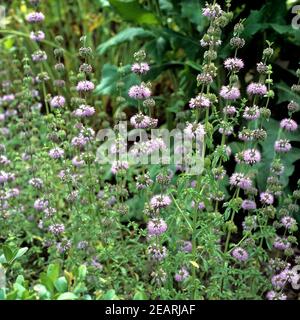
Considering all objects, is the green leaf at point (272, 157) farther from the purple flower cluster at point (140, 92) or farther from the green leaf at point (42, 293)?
the green leaf at point (42, 293)

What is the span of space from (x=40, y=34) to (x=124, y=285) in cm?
123

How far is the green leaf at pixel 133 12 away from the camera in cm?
369

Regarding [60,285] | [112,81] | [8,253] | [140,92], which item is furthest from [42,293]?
[112,81]

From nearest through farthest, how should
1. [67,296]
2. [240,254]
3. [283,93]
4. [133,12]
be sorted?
1. [67,296]
2. [240,254]
3. [283,93]
4. [133,12]

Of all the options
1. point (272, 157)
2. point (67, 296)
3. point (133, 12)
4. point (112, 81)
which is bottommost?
point (272, 157)

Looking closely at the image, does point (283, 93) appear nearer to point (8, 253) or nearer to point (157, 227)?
point (157, 227)

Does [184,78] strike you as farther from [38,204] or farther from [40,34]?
[38,204]

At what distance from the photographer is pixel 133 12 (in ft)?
12.4

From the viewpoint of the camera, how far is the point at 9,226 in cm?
279

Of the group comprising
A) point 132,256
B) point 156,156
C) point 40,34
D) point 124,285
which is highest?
point 40,34

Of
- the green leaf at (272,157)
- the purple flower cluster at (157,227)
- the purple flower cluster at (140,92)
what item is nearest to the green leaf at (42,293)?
the purple flower cluster at (157,227)

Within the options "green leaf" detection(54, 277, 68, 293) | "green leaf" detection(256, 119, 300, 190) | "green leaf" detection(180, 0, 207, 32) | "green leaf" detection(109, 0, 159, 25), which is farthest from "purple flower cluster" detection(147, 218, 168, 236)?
"green leaf" detection(109, 0, 159, 25)
